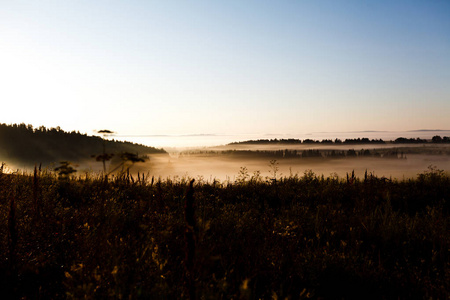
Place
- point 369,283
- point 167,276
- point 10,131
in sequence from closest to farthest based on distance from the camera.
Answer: point 167,276 → point 369,283 → point 10,131

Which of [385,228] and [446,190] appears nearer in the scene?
[385,228]

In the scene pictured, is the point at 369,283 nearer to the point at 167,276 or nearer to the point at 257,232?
the point at 257,232

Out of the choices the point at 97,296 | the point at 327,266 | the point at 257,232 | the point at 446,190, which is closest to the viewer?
the point at 97,296

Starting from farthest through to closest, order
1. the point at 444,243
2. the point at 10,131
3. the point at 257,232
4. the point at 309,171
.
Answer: the point at 10,131
the point at 309,171
the point at 257,232
the point at 444,243

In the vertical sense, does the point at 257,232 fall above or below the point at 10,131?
below

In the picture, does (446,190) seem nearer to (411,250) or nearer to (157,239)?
(411,250)

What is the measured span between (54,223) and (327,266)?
4.90 meters

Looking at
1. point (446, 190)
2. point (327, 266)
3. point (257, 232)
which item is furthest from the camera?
point (446, 190)

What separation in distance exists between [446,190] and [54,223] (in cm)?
1278

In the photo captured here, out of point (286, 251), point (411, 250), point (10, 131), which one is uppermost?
point (10, 131)

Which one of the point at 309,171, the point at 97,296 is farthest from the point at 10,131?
the point at 97,296

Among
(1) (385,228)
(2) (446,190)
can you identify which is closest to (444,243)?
(1) (385,228)

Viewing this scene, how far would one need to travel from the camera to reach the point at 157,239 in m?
4.53

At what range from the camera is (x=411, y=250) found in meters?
4.91
